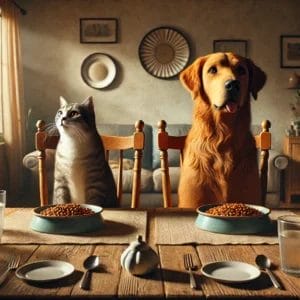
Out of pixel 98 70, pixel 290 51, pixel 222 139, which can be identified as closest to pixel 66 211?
pixel 222 139

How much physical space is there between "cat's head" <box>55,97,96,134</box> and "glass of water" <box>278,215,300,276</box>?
807 millimetres

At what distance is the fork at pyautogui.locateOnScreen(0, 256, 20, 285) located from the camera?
2.71 feet

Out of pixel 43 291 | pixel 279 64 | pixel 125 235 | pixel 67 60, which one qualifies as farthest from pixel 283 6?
pixel 43 291

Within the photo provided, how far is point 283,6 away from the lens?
5223 mm

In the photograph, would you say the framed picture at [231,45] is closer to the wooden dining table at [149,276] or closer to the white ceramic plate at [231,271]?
the wooden dining table at [149,276]

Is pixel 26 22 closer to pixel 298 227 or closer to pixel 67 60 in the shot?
pixel 67 60

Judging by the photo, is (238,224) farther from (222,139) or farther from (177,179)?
(177,179)

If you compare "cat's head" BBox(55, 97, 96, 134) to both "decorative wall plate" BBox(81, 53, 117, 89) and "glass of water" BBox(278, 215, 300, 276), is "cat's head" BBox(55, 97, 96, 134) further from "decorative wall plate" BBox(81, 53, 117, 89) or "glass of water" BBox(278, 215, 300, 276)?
"decorative wall plate" BBox(81, 53, 117, 89)

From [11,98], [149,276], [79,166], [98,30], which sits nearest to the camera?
[149,276]

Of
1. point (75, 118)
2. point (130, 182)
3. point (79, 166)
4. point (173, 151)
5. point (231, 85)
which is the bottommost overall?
point (130, 182)

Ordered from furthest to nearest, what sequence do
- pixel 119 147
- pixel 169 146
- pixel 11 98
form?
1. pixel 11 98
2. pixel 119 147
3. pixel 169 146

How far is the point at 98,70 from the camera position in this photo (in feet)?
17.2

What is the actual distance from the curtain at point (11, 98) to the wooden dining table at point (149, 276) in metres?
3.64

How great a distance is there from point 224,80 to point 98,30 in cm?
386
